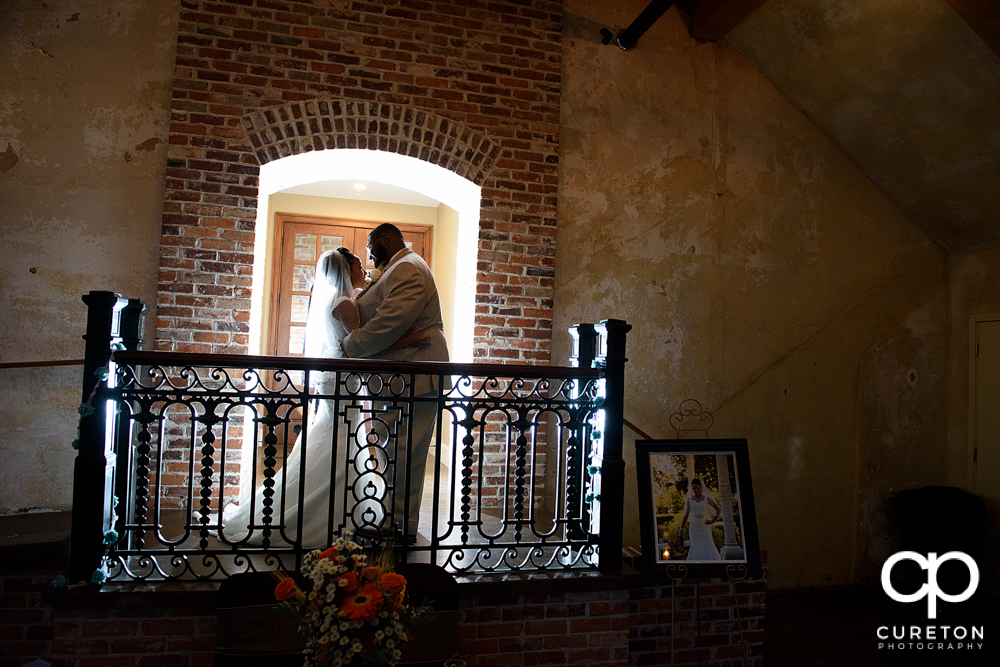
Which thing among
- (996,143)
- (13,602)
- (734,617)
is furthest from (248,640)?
(996,143)

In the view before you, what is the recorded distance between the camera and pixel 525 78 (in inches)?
189

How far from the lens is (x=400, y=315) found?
3.41 meters

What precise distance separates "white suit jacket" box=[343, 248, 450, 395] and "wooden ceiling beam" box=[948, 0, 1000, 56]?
3626mm

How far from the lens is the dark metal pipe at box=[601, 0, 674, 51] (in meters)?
4.50

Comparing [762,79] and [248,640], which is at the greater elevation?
[762,79]

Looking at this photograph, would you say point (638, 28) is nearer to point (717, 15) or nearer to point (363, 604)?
point (717, 15)

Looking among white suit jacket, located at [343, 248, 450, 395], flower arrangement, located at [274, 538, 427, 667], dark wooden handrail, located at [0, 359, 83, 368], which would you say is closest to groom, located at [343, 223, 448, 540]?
white suit jacket, located at [343, 248, 450, 395]

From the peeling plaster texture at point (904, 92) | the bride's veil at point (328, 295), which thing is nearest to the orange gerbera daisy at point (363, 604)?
the bride's veil at point (328, 295)

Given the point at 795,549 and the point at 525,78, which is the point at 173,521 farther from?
the point at 795,549

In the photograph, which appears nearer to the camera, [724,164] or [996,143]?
[996,143]

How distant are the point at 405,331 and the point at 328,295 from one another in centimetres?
46

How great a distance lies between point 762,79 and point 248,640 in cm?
513

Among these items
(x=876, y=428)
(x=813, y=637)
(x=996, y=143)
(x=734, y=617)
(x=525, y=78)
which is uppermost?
(x=525, y=78)

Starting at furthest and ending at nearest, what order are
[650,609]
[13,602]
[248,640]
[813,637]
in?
[813,637]
[650,609]
[13,602]
[248,640]
